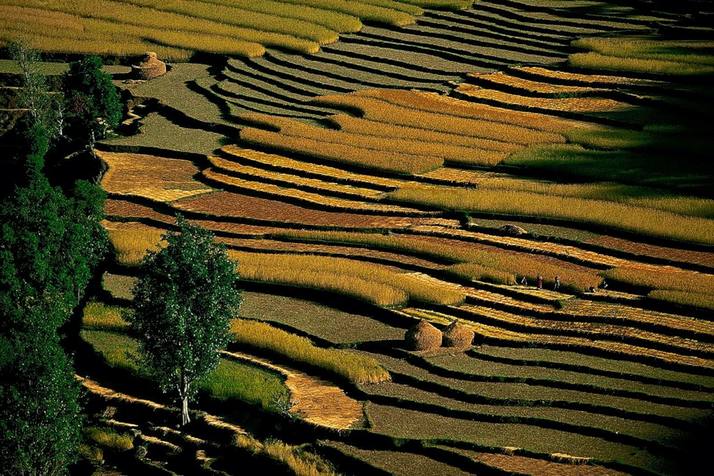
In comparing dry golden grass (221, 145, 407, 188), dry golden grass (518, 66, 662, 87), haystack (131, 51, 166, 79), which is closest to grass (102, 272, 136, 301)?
dry golden grass (221, 145, 407, 188)

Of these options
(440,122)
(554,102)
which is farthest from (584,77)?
(440,122)

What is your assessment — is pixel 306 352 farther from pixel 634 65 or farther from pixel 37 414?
pixel 634 65

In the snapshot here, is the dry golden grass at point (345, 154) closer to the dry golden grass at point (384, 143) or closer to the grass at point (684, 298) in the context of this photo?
the dry golden grass at point (384, 143)

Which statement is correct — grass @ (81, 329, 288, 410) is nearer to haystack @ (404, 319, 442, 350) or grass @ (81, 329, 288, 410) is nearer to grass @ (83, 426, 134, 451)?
grass @ (83, 426, 134, 451)

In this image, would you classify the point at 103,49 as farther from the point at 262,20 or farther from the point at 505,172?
the point at 505,172

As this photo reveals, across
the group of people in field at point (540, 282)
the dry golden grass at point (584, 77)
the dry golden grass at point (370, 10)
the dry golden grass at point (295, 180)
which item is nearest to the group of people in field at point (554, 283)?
the group of people in field at point (540, 282)

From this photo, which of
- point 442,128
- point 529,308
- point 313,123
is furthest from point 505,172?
point 529,308
